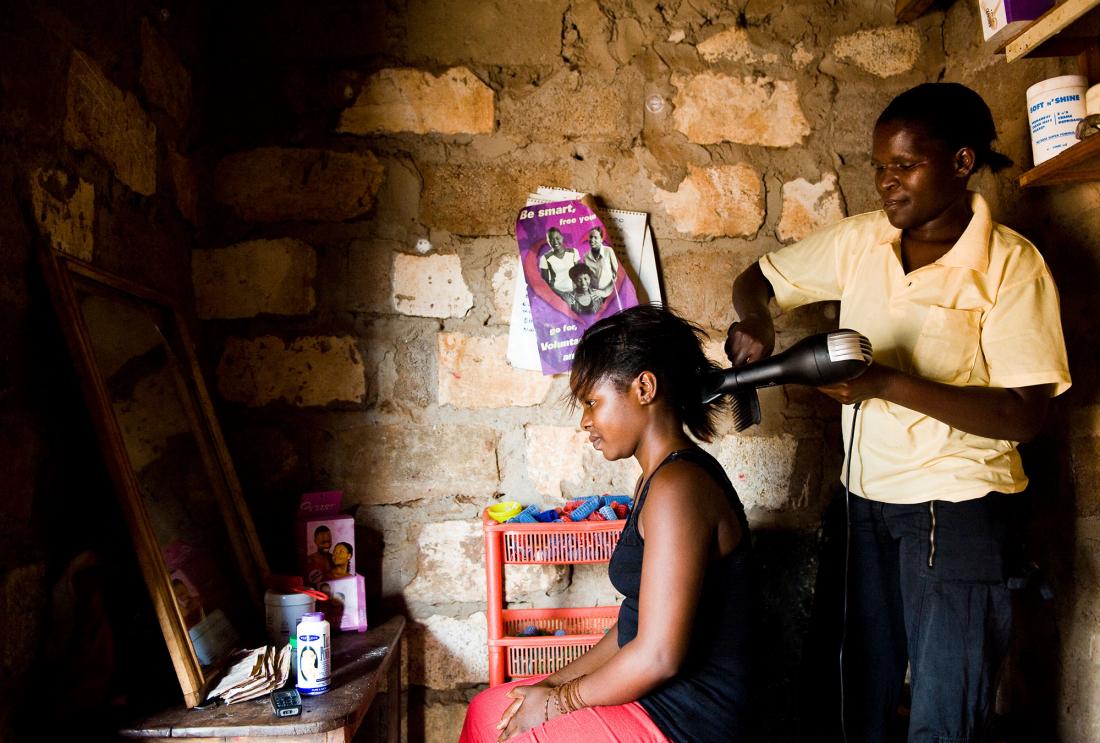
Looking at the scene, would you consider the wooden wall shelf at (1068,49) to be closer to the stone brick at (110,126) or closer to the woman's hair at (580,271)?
the woman's hair at (580,271)

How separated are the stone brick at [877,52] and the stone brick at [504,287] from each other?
4.02 ft

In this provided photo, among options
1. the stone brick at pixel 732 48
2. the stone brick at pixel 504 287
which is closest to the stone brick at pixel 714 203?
the stone brick at pixel 732 48

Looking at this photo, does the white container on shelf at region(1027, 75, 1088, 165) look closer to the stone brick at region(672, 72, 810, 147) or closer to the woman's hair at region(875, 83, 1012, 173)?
the woman's hair at region(875, 83, 1012, 173)

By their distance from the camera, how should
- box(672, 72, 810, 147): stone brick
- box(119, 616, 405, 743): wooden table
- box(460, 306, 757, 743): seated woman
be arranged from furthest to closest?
box(672, 72, 810, 147): stone brick < box(119, 616, 405, 743): wooden table < box(460, 306, 757, 743): seated woman

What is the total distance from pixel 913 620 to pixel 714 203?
1.27 meters

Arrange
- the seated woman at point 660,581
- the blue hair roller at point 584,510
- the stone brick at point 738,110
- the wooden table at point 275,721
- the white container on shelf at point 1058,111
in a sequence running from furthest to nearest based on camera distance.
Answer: the stone brick at point 738,110
the blue hair roller at point 584,510
the white container on shelf at point 1058,111
the wooden table at point 275,721
the seated woman at point 660,581

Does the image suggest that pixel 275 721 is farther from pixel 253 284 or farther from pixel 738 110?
pixel 738 110

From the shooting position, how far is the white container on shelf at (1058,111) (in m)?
1.57

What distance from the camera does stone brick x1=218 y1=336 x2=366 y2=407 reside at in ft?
6.69

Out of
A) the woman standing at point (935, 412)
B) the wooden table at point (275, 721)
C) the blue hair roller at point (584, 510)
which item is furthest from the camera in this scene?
the blue hair roller at point (584, 510)

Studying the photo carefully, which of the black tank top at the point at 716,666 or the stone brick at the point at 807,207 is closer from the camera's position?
the black tank top at the point at 716,666

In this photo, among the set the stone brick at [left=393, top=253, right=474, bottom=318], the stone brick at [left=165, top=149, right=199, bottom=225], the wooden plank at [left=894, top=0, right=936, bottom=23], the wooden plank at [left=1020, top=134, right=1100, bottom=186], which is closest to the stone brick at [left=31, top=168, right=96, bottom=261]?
the stone brick at [left=165, top=149, right=199, bottom=225]

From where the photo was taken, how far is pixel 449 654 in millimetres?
2035

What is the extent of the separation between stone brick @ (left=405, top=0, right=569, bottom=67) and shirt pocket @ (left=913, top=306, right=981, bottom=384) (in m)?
1.34
